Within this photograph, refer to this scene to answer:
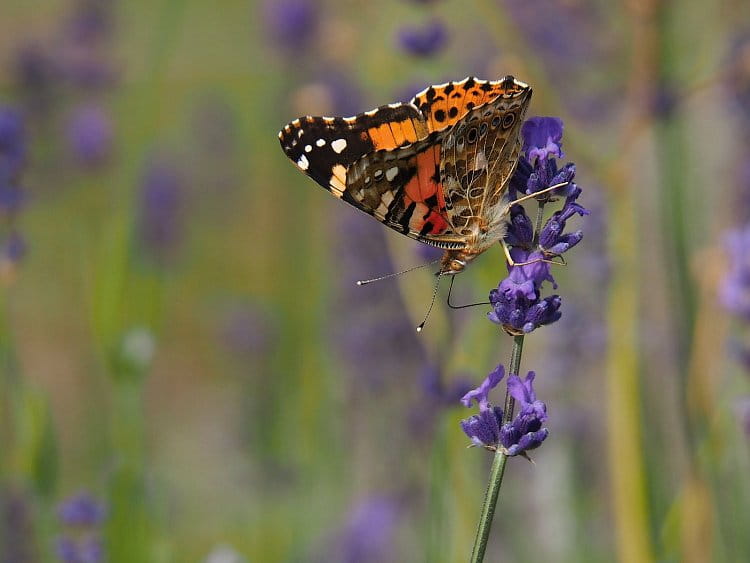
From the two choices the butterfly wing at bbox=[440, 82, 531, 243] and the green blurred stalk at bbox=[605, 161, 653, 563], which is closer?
the butterfly wing at bbox=[440, 82, 531, 243]

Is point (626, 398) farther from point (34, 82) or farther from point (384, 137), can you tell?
point (34, 82)

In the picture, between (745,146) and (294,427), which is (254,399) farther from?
(745,146)

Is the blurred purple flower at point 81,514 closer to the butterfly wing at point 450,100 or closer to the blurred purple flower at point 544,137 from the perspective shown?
the butterfly wing at point 450,100

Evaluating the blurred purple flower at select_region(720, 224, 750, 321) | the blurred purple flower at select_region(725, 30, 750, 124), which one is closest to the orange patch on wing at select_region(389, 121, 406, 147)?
the blurred purple flower at select_region(720, 224, 750, 321)

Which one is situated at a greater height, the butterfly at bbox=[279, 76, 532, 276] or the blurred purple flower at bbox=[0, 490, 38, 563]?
the butterfly at bbox=[279, 76, 532, 276]

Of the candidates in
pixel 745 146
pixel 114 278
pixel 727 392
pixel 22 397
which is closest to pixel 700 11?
pixel 745 146

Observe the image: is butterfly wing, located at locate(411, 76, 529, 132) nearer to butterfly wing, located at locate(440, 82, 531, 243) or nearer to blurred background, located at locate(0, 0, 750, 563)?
butterfly wing, located at locate(440, 82, 531, 243)
